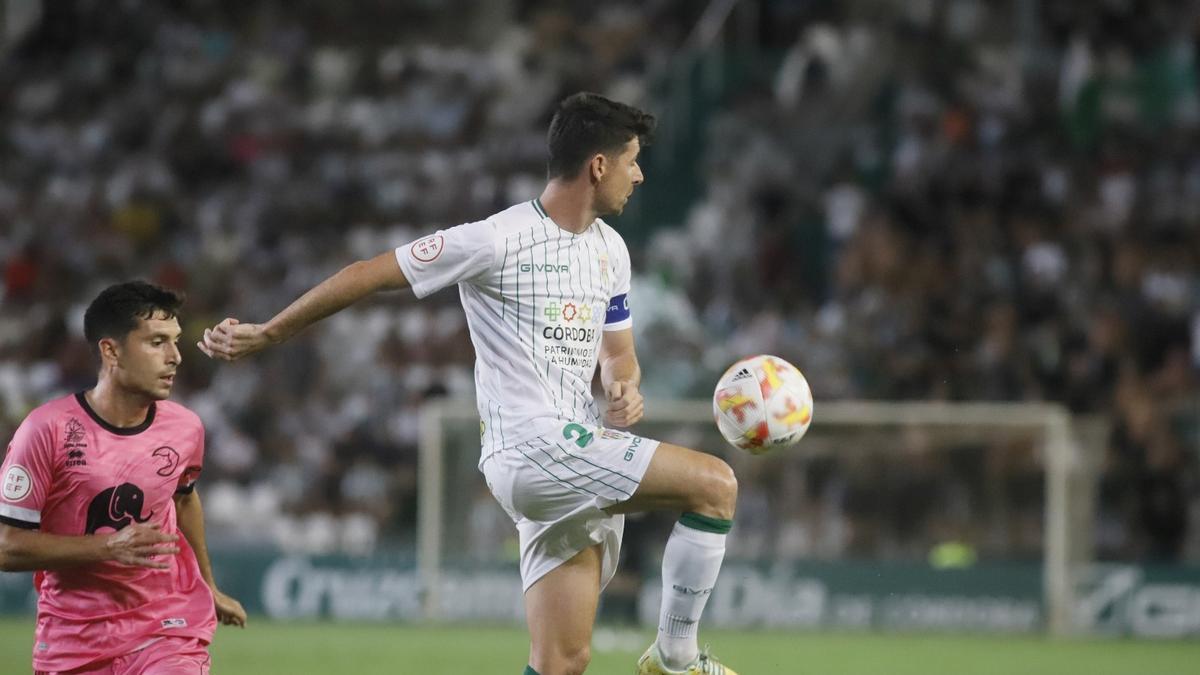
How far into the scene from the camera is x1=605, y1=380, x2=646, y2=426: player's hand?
655cm

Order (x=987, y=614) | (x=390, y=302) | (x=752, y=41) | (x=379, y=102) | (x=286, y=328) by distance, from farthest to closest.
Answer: (x=379, y=102)
(x=752, y=41)
(x=390, y=302)
(x=987, y=614)
(x=286, y=328)

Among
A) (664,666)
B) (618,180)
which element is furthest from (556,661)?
(618,180)

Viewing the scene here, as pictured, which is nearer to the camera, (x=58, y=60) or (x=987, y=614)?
(x=987, y=614)

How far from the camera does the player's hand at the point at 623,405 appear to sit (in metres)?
6.55

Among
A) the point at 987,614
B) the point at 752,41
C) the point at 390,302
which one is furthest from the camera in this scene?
the point at 752,41

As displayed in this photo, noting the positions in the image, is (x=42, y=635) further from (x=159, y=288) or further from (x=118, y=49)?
(x=118, y=49)

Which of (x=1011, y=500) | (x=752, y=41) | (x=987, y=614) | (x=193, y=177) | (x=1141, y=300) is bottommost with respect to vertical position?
Result: (x=987, y=614)

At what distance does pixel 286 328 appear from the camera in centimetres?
605

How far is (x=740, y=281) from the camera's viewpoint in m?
18.4

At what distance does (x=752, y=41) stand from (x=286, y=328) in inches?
595

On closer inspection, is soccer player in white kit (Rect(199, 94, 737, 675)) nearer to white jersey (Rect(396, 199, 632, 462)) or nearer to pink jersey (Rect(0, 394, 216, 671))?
white jersey (Rect(396, 199, 632, 462))

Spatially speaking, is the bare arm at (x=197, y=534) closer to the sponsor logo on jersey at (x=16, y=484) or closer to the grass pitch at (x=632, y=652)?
the sponsor logo on jersey at (x=16, y=484)

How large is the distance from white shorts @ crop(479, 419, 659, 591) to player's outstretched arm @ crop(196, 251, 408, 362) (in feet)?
2.58

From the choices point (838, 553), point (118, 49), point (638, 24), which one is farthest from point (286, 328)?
point (118, 49)
